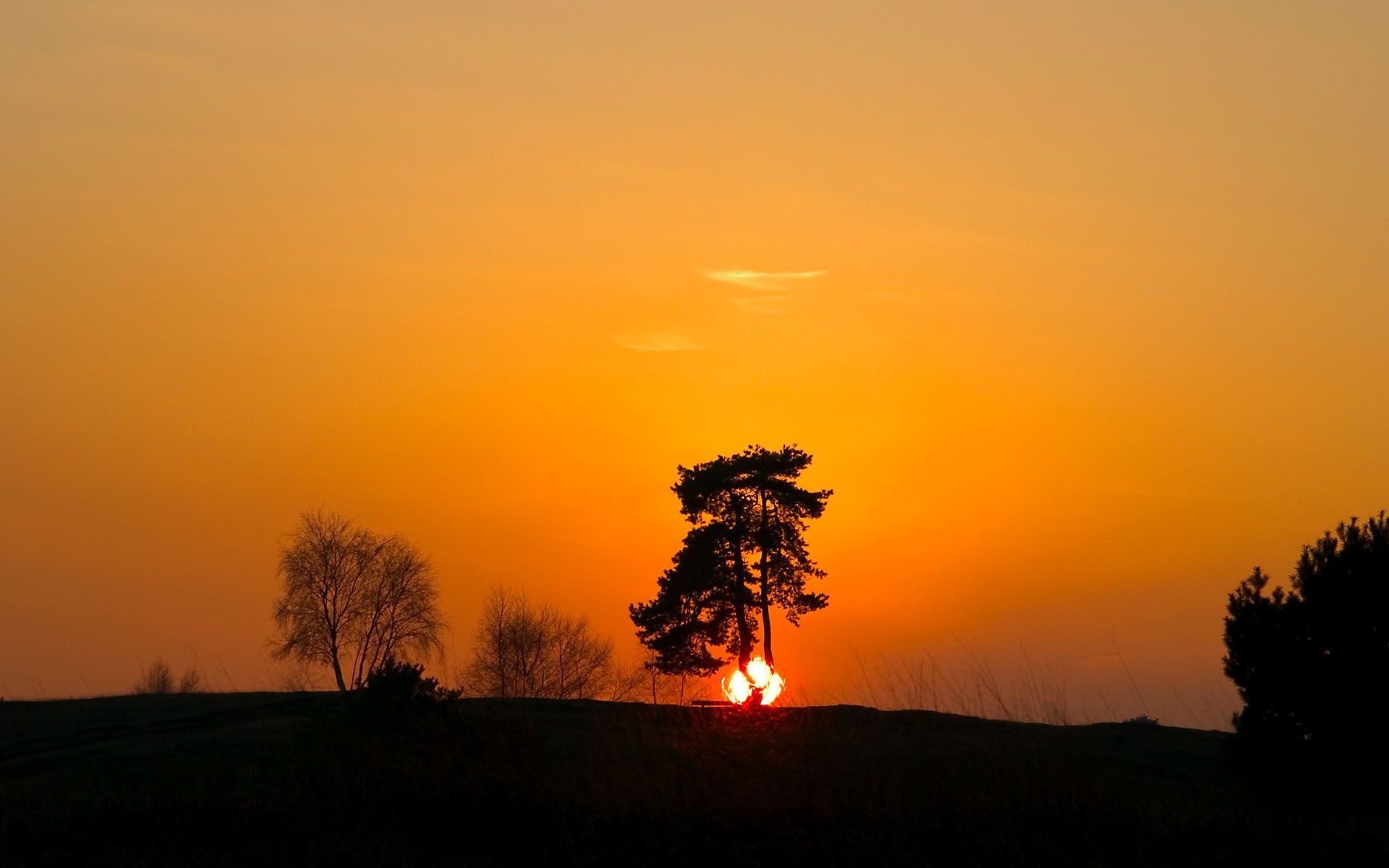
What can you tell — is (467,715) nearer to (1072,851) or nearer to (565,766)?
(565,766)

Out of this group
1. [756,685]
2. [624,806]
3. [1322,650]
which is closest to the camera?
[624,806]

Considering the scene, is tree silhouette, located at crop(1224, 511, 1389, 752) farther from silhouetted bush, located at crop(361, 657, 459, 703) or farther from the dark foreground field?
silhouetted bush, located at crop(361, 657, 459, 703)

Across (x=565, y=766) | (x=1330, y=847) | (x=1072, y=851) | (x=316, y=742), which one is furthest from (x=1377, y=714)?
(x=316, y=742)

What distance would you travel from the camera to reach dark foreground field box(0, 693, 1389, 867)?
14859 mm

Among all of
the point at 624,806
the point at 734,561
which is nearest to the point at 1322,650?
the point at 624,806

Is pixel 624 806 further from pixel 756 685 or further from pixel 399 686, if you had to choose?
pixel 756 685

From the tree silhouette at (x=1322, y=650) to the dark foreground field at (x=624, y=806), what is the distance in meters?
1.01

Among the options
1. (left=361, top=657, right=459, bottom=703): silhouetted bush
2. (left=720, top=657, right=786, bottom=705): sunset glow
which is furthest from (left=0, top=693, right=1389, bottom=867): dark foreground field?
(left=720, top=657, right=786, bottom=705): sunset glow

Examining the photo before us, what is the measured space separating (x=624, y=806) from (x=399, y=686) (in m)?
5.69

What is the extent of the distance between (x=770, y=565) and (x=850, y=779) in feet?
105

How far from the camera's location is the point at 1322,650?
20.4 metres

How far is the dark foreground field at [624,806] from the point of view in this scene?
585 inches

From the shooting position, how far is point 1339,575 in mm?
20516

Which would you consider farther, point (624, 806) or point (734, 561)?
point (734, 561)
